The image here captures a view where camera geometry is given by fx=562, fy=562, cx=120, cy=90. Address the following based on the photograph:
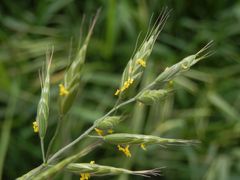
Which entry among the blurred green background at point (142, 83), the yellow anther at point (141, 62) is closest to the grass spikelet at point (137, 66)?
the yellow anther at point (141, 62)

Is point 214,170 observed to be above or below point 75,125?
below

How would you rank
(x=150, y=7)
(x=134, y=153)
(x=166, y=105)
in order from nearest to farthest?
(x=134, y=153) < (x=166, y=105) < (x=150, y=7)

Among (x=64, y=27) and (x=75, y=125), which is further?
(x=64, y=27)

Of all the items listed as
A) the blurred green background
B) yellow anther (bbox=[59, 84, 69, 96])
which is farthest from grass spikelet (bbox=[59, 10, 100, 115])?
the blurred green background

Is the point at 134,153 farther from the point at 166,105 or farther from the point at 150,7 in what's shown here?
the point at 150,7

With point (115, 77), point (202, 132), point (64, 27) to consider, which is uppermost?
point (64, 27)

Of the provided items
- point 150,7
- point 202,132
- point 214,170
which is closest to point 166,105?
point 202,132
